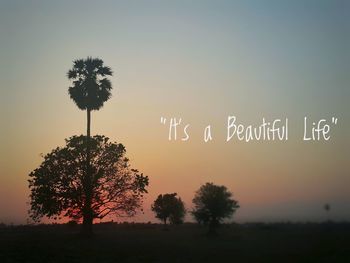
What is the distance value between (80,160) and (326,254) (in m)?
28.5

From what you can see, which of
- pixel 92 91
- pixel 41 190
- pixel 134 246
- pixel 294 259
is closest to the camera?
pixel 294 259

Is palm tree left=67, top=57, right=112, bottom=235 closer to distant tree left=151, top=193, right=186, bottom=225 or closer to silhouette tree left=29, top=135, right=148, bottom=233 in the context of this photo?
silhouette tree left=29, top=135, right=148, bottom=233

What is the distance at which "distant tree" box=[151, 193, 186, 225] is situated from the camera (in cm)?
9031

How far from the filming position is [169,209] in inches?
3546

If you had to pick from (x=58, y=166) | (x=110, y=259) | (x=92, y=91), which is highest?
(x=92, y=91)

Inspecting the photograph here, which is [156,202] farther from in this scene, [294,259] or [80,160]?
[294,259]

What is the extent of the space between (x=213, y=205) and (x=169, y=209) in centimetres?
2900

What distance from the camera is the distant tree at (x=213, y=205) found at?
2432 inches

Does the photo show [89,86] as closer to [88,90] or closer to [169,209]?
[88,90]

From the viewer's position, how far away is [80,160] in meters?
53.7

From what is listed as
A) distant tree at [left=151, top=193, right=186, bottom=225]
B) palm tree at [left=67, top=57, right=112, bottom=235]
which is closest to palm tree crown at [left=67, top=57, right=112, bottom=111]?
palm tree at [left=67, top=57, right=112, bottom=235]

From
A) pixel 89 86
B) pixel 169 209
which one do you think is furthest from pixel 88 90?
pixel 169 209

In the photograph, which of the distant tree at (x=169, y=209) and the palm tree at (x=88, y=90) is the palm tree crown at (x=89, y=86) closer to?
the palm tree at (x=88, y=90)

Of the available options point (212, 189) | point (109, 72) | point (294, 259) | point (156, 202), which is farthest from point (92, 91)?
point (156, 202)
